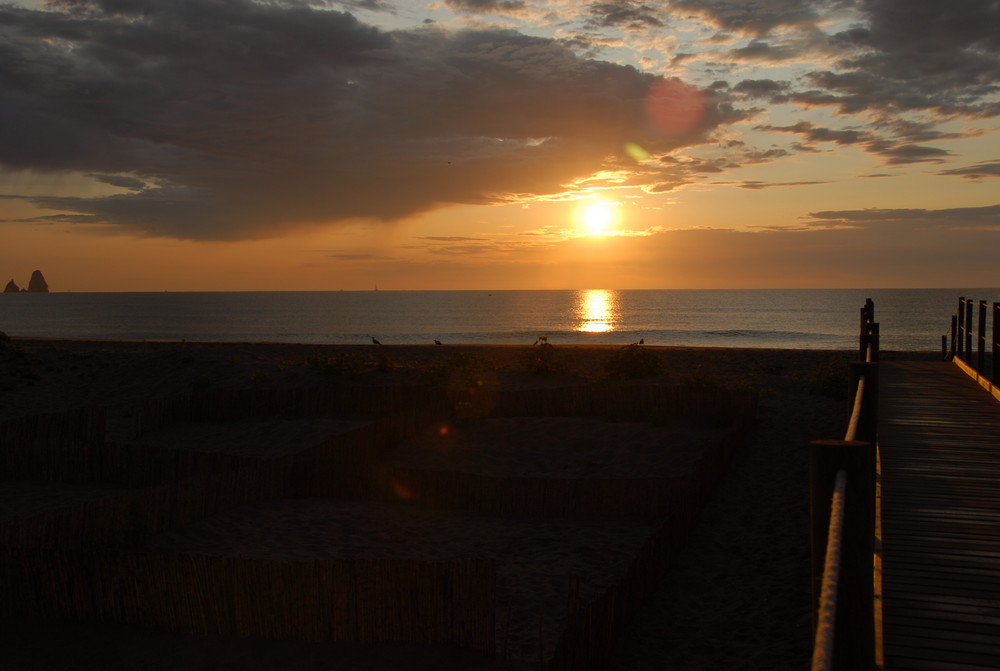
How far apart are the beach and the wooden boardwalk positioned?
2.33 meters

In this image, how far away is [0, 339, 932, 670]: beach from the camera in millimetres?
7688

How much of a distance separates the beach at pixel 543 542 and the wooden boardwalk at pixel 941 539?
2326 mm

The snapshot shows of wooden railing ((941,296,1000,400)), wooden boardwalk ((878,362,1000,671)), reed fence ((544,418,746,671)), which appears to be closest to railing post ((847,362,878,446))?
wooden boardwalk ((878,362,1000,671))

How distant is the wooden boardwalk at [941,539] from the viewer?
388cm

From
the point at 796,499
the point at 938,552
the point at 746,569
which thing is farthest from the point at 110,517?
the point at 796,499

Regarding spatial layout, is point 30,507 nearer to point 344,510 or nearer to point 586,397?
point 344,510

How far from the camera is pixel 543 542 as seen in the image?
11242 mm

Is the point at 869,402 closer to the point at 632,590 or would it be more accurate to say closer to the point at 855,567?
the point at 632,590

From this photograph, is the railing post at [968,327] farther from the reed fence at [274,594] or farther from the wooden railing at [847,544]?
the wooden railing at [847,544]

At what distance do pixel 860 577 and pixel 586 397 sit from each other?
1597 centimetres

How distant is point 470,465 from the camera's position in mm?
15906

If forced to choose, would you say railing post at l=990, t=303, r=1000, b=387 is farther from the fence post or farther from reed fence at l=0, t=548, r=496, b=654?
the fence post

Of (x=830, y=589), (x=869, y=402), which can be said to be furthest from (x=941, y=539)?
(x=830, y=589)

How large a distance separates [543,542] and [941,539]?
22.2 feet
